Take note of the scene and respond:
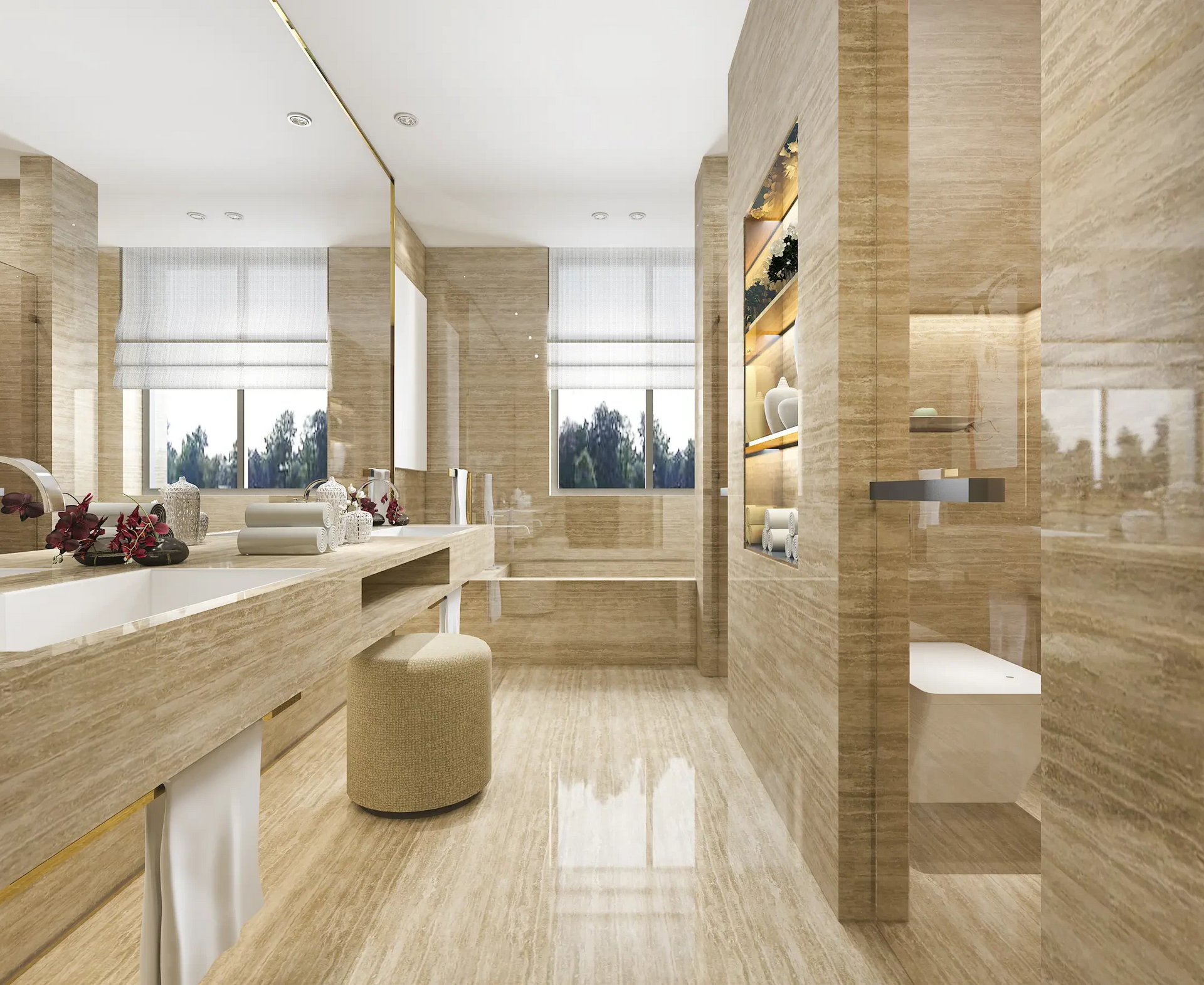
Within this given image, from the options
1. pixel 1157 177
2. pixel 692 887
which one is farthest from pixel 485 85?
pixel 692 887

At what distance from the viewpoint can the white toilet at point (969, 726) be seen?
3.59 feet

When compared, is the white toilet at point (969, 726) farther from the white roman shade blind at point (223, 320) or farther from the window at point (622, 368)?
the window at point (622, 368)

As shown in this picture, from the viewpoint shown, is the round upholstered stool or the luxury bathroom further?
the round upholstered stool

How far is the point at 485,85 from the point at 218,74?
46.2 inches

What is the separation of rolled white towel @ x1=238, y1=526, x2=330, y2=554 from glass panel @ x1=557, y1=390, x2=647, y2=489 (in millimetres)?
3062

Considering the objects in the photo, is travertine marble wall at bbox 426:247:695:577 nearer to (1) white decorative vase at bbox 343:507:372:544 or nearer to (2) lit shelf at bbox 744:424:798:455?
(2) lit shelf at bbox 744:424:798:455

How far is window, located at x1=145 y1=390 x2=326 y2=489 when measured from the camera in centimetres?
175

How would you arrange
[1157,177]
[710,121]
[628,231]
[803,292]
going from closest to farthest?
[1157,177] < [803,292] < [710,121] < [628,231]

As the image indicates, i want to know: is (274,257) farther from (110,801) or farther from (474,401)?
(474,401)

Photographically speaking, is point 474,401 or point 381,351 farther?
point 474,401

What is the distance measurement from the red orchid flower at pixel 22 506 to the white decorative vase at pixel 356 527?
0.79 metres

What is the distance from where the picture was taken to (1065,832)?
0.82 m

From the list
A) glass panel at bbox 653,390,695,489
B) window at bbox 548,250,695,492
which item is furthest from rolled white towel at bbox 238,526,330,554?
glass panel at bbox 653,390,695,489

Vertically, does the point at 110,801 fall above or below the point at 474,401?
below
